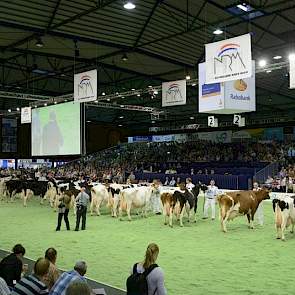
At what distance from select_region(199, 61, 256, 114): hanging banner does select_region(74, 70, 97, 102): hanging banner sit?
16.0 ft

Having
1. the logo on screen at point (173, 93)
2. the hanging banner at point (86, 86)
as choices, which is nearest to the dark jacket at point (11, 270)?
the hanging banner at point (86, 86)

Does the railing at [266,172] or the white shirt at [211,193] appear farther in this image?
the railing at [266,172]

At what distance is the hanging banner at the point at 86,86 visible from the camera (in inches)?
710

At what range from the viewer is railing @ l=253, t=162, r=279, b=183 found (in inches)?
991

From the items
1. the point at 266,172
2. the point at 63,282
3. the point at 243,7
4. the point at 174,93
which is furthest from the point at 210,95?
the point at 266,172

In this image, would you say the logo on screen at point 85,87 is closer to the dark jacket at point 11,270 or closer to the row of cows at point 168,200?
→ the row of cows at point 168,200

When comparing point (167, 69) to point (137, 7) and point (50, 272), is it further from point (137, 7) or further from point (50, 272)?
point (50, 272)

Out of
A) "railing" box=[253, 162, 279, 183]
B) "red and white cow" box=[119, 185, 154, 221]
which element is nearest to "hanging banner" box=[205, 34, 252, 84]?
"red and white cow" box=[119, 185, 154, 221]

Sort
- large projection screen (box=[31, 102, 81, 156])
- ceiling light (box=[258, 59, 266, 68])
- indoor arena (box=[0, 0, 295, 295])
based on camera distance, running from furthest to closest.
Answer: large projection screen (box=[31, 102, 81, 156]) → ceiling light (box=[258, 59, 266, 68]) → indoor arena (box=[0, 0, 295, 295])

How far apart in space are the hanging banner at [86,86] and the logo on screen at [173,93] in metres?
4.51

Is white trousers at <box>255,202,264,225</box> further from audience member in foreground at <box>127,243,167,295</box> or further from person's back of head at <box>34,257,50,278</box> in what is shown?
person's back of head at <box>34,257,50,278</box>

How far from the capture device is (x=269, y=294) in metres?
6.70

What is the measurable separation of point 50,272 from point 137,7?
1437cm

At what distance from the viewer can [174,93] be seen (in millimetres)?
20969
